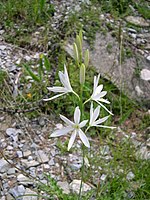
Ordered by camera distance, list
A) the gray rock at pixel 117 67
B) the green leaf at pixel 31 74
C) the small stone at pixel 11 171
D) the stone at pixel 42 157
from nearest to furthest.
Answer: the small stone at pixel 11 171, the stone at pixel 42 157, the green leaf at pixel 31 74, the gray rock at pixel 117 67

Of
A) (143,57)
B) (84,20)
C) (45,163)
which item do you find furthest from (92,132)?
(84,20)

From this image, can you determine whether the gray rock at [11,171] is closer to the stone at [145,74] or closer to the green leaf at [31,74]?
the green leaf at [31,74]

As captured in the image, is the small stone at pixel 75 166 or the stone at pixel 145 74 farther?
the stone at pixel 145 74

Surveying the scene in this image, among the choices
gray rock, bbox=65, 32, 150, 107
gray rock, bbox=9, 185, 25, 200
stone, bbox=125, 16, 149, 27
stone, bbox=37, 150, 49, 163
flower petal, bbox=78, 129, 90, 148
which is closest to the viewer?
flower petal, bbox=78, 129, 90, 148

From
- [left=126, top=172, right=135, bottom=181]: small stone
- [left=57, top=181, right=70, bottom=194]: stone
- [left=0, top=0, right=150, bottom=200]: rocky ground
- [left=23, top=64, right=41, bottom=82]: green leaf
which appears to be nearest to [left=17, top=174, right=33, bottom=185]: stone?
[left=0, top=0, right=150, bottom=200]: rocky ground

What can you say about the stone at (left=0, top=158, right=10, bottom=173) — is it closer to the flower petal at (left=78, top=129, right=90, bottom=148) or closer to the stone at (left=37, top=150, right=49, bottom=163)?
the stone at (left=37, top=150, right=49, bottom=163)

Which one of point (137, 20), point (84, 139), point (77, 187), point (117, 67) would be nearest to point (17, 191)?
point (77, 187)

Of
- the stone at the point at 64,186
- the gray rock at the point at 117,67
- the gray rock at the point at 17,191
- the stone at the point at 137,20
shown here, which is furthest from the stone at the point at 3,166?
the stone at the point at 137,20

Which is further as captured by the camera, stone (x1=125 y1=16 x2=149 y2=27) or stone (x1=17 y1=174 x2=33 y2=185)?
stone (x1=125 y1=16 x2=149 y2=27)
